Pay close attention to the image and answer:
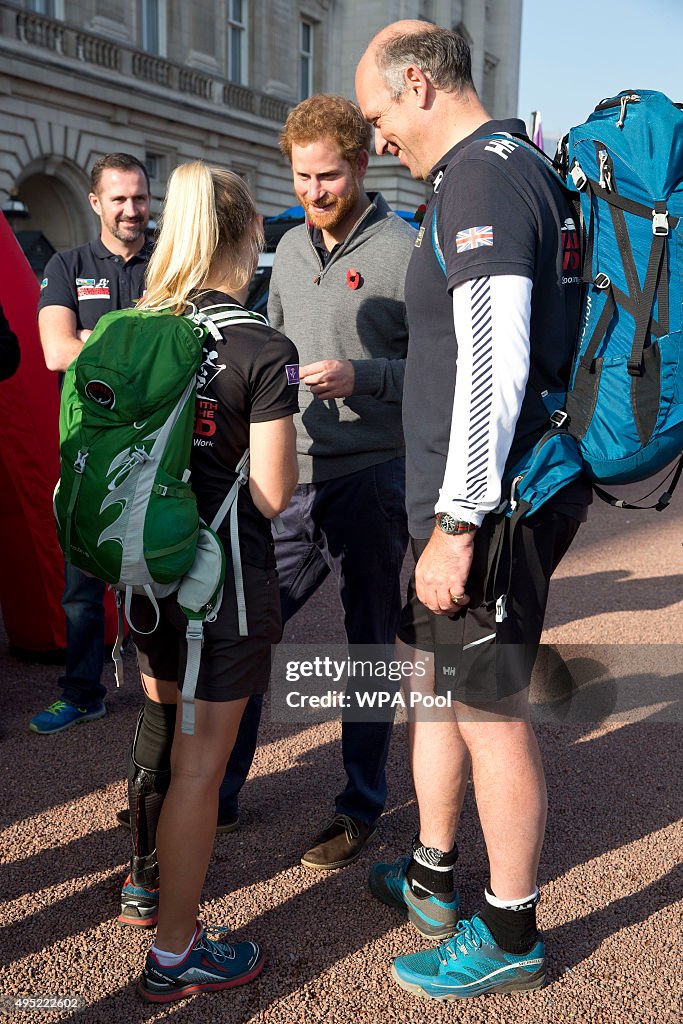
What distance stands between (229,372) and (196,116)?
2462 centimetres

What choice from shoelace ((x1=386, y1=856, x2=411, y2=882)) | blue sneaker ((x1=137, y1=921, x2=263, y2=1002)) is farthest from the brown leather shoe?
blue sneaker ((x1=137, y1=921, x2=263, y2=1002))

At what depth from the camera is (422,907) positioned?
9.03 ft

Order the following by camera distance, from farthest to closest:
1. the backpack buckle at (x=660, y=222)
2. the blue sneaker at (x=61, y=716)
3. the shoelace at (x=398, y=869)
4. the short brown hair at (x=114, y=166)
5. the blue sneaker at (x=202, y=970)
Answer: the short brown hair at (x=114, y=166), the blue sneaker at (x=61, y=716), the shoelace at (x=398, y=869), the blue sneaker at (x=202, y=970), the backpack buckle at (x=660, y=222)

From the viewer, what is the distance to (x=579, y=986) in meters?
2.55

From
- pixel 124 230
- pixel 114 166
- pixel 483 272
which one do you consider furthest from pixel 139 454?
pixel 114 166

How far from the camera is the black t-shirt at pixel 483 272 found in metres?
2.13

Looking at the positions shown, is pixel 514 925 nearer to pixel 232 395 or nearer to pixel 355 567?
pixel 355 567

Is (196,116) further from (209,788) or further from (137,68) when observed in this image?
(209,788)

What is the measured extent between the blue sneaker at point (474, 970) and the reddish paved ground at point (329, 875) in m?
0.04

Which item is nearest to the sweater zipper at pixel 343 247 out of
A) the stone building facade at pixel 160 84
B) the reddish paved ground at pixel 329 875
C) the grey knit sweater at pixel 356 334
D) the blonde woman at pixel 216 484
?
the grey knit sweater at pixel 356 334

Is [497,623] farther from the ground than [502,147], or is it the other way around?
[502,147]

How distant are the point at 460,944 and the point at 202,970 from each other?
631 mm

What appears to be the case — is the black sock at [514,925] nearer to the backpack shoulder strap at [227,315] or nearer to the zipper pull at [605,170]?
the backpack shoulder strap at [227,315]

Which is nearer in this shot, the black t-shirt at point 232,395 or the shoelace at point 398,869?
the black t-shirt at point 232,395
